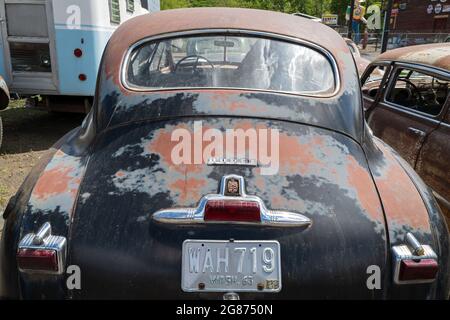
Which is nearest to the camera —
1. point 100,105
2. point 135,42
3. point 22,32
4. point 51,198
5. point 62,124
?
point 51,198

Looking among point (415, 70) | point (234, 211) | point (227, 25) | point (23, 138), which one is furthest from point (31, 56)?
point (234, 211)

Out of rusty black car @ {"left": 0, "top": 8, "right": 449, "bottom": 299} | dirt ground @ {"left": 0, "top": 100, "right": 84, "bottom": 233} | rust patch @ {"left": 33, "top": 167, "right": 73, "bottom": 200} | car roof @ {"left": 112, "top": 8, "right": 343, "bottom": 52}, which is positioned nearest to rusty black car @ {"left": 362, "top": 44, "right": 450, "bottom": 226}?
rusty black car @ {"left": 0, "top": 8, "right": 449, "bottom": 299}

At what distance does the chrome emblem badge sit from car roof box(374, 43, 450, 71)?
2.62m

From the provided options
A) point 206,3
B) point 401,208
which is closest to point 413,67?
point 401,208

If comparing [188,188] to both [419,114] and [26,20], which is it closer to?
[419,114]

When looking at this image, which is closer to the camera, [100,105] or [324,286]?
[324,286]

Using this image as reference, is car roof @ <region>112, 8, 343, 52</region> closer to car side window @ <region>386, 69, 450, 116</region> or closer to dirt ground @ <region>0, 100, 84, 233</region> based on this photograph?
car side window @ <region>386, 69, 450, 116</region>

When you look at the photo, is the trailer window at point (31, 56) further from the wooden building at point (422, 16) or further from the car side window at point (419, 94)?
the wooden building at point (422, 16)

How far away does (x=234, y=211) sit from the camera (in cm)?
185

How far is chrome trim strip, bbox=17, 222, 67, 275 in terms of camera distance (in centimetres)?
184

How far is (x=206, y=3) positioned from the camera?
52.0 m

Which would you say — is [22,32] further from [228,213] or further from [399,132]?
[228,213]
